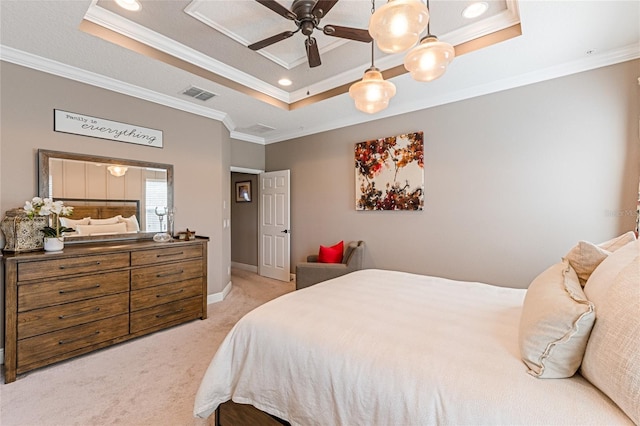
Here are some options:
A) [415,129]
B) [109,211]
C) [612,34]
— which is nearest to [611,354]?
[612,34]

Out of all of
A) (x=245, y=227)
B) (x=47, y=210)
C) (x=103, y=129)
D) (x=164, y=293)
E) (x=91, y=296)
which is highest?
(x=103, y=129)

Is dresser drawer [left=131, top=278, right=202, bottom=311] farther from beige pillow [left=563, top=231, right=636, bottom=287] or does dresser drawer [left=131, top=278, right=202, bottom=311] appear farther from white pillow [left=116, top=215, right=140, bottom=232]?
beige pillow [left=563, top=231, right=636, bottom=287]

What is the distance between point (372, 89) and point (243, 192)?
4565mm

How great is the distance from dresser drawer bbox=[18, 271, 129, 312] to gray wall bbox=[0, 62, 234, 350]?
502mm

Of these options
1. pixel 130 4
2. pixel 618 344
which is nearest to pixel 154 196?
pixel 130 4

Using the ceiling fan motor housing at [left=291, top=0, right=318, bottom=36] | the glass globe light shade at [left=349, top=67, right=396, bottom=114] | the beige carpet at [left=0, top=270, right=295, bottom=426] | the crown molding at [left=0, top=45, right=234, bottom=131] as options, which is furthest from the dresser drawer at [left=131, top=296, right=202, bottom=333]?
the ceiling fan motor housing at [left=291, top=0, right=318, bottom=36]

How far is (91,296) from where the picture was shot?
2461mm

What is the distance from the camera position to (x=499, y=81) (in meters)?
3.02

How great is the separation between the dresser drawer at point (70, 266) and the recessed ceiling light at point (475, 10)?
3.61 m

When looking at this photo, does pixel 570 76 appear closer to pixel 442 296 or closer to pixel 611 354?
pixel 442 296

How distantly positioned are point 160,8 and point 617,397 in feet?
10.5

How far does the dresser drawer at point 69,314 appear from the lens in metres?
2.15

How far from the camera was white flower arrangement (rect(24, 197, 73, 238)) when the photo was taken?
235 centimetres

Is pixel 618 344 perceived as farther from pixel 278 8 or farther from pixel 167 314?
pixel 167 314
